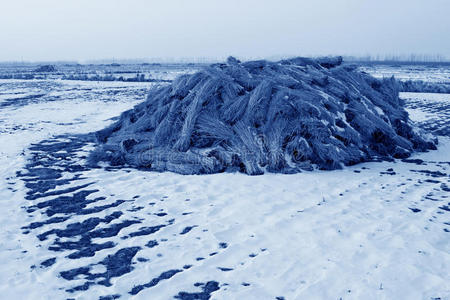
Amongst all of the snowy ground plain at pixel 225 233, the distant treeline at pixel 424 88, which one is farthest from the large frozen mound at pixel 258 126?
the distant treeline at pixel 424 88

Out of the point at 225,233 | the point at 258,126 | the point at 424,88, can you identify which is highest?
the point at 424,88

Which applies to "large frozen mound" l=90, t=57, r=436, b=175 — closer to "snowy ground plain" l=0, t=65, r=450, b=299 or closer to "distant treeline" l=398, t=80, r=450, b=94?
"snowy ground plain" l=0, t=65, r=450, b=299

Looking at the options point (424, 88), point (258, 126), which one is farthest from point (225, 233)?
point (424, 88)

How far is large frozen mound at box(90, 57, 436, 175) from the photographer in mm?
7219

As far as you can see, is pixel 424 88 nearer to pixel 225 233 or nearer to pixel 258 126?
pixel 258 126

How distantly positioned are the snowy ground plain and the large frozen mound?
0.50 meters


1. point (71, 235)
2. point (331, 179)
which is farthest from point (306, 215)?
point (71, 235)

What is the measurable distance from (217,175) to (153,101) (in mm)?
3918

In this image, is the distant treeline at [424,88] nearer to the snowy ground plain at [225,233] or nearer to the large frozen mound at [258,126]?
the large frozen mound at [258,126]

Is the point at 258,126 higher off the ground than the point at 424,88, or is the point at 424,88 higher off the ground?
the point at 424,88

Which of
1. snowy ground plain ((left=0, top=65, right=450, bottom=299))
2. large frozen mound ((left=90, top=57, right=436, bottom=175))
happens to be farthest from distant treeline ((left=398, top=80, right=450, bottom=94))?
snowy ground plain ((left=0, top=65, right=450, bottom=299))

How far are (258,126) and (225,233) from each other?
3868mm

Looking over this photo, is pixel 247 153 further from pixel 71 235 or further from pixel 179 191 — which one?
pixel 71 235

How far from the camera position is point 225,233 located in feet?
14.5
